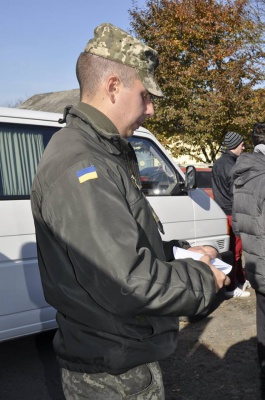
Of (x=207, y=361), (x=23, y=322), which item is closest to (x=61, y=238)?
(x=23, y=322)

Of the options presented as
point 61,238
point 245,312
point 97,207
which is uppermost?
point 97,207

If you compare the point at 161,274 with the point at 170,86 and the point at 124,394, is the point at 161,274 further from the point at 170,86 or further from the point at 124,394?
the point at 170,86

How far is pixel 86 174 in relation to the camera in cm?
155

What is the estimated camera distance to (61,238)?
1591mm

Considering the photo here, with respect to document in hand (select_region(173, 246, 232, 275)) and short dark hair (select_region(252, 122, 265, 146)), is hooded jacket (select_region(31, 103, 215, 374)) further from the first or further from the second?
short dark hair (select_region(252, 122, 265, 146))

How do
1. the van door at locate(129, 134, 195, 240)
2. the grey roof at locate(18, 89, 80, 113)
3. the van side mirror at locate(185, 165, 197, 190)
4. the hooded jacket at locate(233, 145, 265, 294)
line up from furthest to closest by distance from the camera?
the grey roof at locate(18, 89, 80, 113), the van side mirror at locate(185, 165, 197, 190), the van door at locate(129, 134, 195, 240), the hooded jacket at locate(233, 145, 265, 294)

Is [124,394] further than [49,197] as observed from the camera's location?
Yes

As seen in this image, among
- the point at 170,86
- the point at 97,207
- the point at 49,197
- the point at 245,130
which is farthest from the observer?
the point at 245,130

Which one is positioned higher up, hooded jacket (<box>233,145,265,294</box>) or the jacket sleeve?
the jacket sleeve

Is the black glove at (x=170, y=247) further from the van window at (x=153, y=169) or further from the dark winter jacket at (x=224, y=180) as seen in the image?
the dark winter jacket at (x=224, y=180)

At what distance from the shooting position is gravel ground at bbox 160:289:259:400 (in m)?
3.88

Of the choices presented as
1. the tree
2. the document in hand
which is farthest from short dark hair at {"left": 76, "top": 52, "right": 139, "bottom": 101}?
the tree

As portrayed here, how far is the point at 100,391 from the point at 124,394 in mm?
79

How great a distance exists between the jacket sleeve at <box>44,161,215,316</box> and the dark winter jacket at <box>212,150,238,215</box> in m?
4.96
